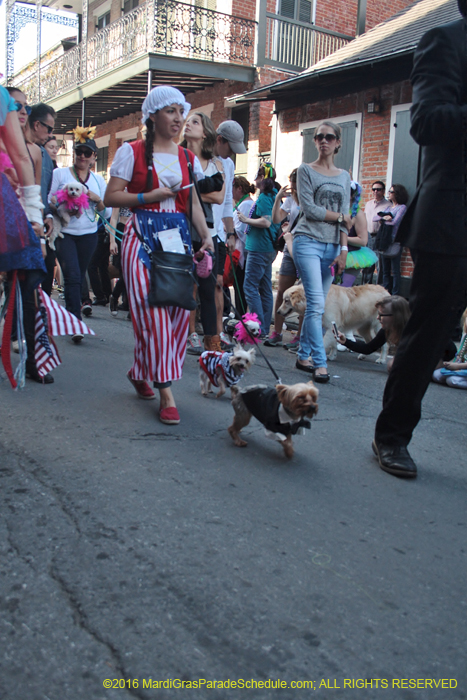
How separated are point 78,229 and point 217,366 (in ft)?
9.62

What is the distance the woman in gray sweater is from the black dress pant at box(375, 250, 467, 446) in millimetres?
2385

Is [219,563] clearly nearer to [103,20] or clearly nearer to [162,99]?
[162,99]

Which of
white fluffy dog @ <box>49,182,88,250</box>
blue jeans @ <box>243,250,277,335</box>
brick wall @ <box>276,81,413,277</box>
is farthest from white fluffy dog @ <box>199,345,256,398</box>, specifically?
brick wall @ <box>276,81,413,277</box>

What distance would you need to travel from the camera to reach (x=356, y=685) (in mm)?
1753

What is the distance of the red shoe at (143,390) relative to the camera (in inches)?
178

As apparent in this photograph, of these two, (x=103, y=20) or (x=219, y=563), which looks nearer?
(x=219, y=563)

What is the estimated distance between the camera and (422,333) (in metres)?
3.21

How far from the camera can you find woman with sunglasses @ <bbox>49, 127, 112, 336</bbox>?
261 inches

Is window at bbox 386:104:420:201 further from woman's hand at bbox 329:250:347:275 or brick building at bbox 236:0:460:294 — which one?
woman's hand at bbox 329:250:347:275

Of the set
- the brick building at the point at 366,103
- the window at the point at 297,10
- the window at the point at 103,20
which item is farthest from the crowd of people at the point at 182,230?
the window at the point at 103,20

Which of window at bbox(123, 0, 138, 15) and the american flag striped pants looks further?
window at bbox(123, 0, 138, 15)

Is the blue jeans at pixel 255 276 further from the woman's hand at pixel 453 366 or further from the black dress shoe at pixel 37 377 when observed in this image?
the black dress shoe at pixel 37 377

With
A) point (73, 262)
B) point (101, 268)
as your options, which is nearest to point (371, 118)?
point (101, 268)

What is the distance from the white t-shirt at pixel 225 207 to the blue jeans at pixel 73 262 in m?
1.56
